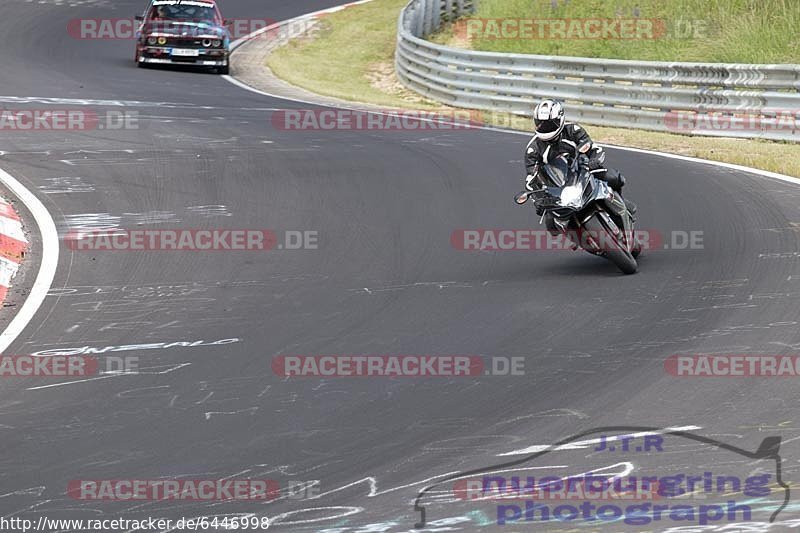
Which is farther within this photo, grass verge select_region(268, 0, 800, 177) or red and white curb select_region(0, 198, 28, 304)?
grass verge select_region(268, 0, 800, 177)

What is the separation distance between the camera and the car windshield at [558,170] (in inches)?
399

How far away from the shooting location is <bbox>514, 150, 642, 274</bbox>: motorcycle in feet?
32.7

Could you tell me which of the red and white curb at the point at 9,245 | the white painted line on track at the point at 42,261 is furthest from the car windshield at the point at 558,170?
the red and white curb at the point at 9,245

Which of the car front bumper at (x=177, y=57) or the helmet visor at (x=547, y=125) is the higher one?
the car front bumper at (x=177, y=57)

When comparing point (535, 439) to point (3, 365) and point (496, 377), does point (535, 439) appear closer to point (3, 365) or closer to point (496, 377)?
point (496, 377)

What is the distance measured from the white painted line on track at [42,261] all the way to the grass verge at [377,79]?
864cm

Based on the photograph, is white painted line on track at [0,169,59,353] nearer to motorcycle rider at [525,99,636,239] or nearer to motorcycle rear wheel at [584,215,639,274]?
motorcycle rider at [525,99,636,239]

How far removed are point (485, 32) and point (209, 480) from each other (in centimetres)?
2626

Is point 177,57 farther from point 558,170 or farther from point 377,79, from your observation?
point 558,170

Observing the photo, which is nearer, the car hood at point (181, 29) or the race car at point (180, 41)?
the race car at point (180, 41)

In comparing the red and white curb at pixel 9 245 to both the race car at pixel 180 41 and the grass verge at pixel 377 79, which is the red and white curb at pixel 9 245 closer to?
the grass verge at pixel 377 79

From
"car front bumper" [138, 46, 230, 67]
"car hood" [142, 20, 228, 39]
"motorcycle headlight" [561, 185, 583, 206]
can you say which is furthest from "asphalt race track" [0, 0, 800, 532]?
"car hood" [142, 20, 228, 39]

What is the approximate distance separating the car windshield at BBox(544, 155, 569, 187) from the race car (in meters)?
18.2

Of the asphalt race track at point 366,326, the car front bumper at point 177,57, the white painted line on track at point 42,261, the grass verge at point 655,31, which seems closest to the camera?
the asphalt race track at point 366,326
